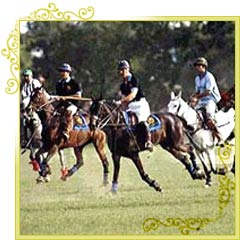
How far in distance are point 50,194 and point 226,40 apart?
2.91 feet

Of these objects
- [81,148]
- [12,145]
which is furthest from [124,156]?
[12,145]

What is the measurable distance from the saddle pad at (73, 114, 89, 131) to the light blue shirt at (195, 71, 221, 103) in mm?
443

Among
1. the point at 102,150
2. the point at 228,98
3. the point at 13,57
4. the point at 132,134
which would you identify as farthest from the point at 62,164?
the point at 228,98

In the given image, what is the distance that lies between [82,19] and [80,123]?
40 cm

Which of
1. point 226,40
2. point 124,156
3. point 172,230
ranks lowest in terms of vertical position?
point 172,230

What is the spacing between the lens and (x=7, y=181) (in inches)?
158

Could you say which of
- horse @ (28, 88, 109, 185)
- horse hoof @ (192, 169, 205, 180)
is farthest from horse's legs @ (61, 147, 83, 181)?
horse hoof @ (192, 169, 205, 180)

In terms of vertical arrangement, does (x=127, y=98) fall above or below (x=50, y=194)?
above

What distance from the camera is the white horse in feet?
13.3

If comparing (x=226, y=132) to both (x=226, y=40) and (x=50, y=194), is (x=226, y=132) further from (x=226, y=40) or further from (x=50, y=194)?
(x=50, y=194)

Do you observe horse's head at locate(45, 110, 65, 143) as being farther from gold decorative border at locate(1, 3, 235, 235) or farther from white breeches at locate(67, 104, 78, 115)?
gold decorative border at locate(1, 3, 235, 235)

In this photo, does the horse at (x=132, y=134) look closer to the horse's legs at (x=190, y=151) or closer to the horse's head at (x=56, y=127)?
the horse's legs at (x=190, y=151)

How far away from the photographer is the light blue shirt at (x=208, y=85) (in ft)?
13.3

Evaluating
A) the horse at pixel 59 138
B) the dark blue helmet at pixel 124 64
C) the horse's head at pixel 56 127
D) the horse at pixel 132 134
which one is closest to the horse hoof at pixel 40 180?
the horse at pixel 59 138
